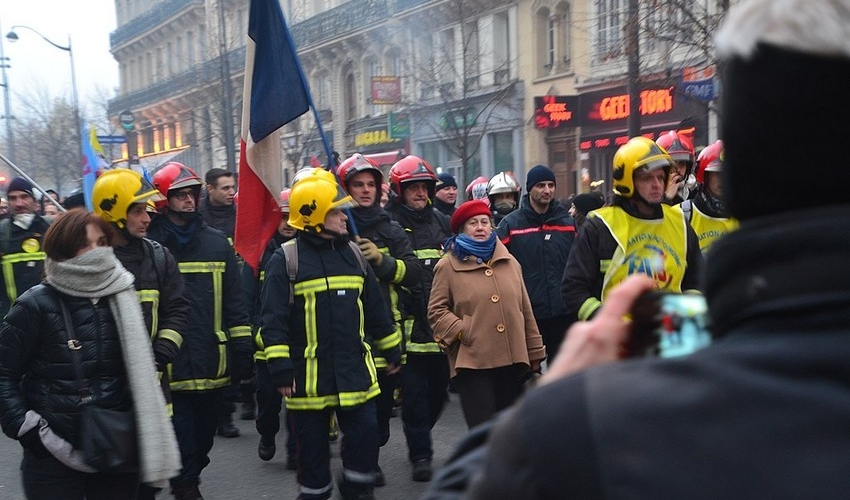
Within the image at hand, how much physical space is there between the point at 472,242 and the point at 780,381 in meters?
5.16

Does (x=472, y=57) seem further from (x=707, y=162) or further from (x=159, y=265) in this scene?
(x=159, y=265)

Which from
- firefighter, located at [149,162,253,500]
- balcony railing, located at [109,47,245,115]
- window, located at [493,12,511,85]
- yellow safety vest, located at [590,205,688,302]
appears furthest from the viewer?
balcony railing, located at [109,47,245,115]

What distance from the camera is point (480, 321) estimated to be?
5965mm

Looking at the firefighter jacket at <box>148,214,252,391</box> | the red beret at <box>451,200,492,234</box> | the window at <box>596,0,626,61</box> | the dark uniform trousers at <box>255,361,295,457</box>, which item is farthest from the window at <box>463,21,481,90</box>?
the red beret at <box>451,200,492,234</box>

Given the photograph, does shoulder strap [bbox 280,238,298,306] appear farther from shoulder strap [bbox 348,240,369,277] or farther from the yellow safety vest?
the yellow safety vest

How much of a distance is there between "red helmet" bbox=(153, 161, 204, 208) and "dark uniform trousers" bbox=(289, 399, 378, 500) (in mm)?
2040

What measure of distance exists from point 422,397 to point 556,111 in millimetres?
17829

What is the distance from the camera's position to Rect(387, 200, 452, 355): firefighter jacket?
6836 mm

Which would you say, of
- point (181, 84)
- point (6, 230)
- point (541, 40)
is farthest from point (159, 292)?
point (181, 84)

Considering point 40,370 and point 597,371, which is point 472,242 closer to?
point 40,370

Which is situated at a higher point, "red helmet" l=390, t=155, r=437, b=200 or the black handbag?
"red helmet" l=390, t=155, r=437, b=200

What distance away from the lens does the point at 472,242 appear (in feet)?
19.9

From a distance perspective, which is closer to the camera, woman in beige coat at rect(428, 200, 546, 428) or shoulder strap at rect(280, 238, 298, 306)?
shoulder strap at rect(280, 238, 298, 306)

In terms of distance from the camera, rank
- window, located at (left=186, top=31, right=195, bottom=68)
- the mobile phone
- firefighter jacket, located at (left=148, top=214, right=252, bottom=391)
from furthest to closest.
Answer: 1. window, located at (left=186, top=31, right=195, bottom=68)
2. firefighter jacket, located at (left=148, top=214, right=252, bottom=391)
3. the mobile phone
